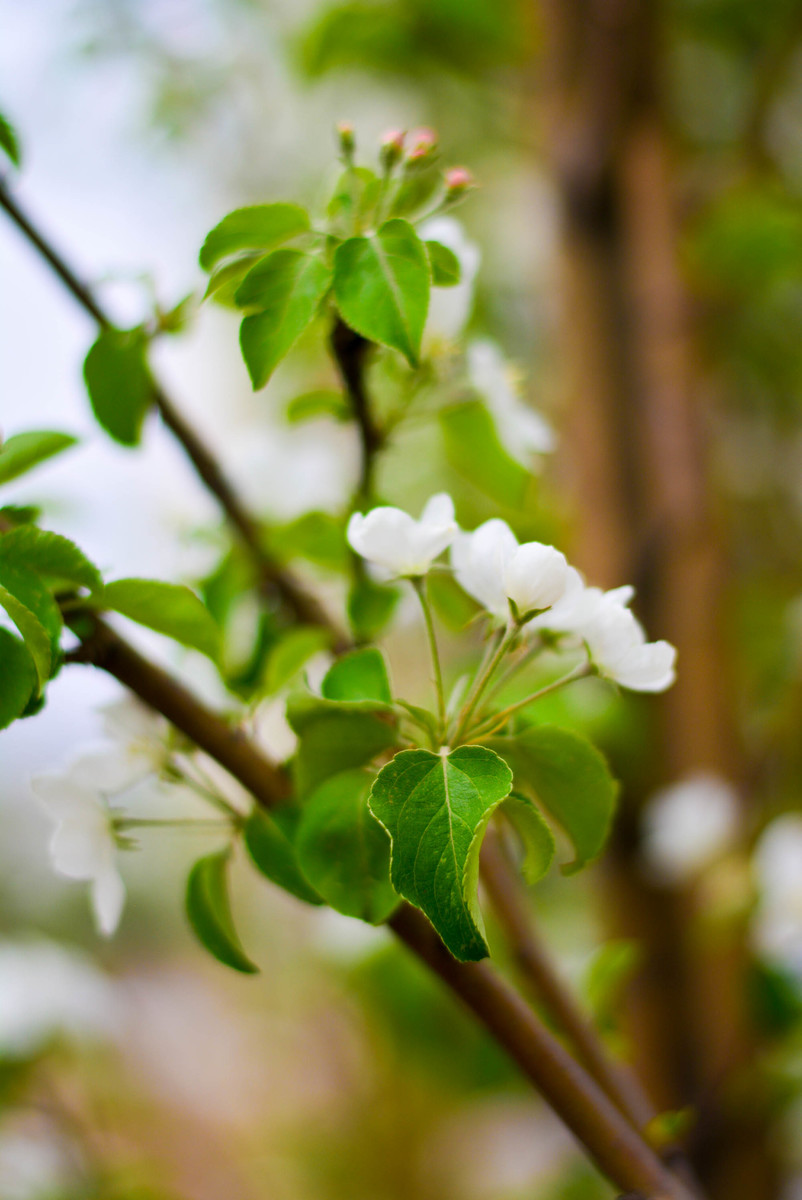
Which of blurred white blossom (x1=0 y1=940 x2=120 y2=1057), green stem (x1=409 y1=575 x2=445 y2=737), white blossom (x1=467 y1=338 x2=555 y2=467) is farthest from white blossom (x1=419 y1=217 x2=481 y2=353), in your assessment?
blurred white blossom (x1=0 y1=940 x2=120 y2=1057)

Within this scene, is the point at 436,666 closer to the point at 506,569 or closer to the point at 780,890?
the point at 506,569

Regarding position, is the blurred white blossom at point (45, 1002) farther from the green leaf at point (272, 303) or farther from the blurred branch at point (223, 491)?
the green leaf at point (272, 303)

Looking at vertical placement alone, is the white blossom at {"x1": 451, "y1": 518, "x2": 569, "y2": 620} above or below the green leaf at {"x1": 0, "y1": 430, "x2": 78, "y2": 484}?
below

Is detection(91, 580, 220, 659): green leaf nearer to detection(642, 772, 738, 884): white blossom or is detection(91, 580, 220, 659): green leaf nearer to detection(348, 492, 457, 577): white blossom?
detection(348, 492, 457, 577): white blossom

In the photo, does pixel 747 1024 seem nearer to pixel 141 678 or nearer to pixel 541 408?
pixel 141 678

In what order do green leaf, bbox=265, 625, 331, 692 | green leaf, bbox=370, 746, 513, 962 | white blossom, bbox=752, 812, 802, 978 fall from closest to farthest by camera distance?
green leaf, bbox=370, 746, 513, 962 < green leaf, bbox=265, 625, 331, 692 < white blossom, bbox=752, 812, 802, 978

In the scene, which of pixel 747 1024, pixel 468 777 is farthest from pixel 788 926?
pixel 468 777

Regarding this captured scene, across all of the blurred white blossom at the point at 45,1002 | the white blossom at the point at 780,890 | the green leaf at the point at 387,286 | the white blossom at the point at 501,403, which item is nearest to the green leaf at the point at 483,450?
the white blossom at the point at 501,403
